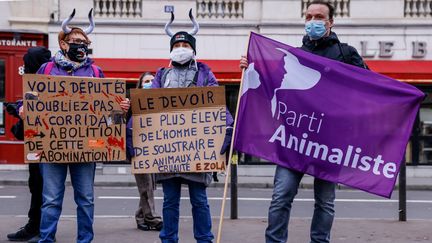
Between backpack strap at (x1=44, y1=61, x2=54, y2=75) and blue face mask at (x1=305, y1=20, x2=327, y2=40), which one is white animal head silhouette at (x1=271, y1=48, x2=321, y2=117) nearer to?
blue face mask at (x1=305, y1=20, x2=327, y2=40)

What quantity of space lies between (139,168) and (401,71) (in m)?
13.1

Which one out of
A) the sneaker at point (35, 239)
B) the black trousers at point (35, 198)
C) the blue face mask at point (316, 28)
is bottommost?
the sneaker at point (35, 239)

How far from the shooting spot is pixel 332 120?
6.23 m

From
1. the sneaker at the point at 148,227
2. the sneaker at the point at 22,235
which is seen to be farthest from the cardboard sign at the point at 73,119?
the sneaker at the point at 148,227

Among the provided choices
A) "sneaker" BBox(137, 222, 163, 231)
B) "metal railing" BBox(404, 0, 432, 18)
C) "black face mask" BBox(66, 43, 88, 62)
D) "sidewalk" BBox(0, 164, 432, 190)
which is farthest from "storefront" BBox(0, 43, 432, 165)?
"black face mask" BBox(66, 43, 88, 62)

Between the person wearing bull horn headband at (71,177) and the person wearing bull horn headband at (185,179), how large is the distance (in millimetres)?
503

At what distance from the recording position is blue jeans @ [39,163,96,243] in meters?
6.45

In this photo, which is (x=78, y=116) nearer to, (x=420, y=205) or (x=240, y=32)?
(x=420, y=205)

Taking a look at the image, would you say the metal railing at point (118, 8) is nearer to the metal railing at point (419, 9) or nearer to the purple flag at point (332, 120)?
the metal railing at point (419, 9)

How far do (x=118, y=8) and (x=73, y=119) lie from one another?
555 inches

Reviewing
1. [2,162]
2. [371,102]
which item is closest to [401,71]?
[2,162]

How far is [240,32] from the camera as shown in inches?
791

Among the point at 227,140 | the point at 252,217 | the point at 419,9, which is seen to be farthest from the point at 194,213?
the point at 419,9

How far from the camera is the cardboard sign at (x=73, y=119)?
6508 millimetres
